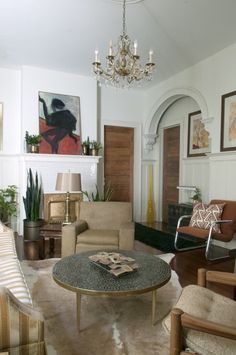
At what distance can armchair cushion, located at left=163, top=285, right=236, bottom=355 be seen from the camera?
127 cm

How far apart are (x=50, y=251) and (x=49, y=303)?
160 cm

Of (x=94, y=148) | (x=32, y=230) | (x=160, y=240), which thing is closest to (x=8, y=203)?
(x=32, y=230)

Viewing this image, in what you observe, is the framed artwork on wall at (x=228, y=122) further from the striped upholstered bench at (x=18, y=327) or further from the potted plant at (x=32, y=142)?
the striped upholstered bench at (x=18, y=327)

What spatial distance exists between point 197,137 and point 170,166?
1.08 meters

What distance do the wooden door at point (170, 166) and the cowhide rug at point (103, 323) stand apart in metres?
3.59

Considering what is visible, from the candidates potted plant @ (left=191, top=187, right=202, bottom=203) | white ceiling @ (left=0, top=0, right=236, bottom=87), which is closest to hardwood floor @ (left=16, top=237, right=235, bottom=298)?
potted plant @ (left=191, top=187, right=202, bottom=203)

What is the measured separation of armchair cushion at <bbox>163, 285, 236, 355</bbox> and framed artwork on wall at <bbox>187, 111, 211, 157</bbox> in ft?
13.0

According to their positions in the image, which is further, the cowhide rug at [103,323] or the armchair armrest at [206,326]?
the cowhide rug at [103,323]

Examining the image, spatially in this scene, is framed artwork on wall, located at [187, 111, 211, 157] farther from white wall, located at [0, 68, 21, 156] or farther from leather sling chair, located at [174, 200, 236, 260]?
white wall, located at [0, 68, 21, 156]

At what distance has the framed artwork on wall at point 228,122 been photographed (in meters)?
4.13

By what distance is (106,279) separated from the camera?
203cm

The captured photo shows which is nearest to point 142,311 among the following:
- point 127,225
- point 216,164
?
point 127,225

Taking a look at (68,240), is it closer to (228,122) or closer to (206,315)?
(206,315)

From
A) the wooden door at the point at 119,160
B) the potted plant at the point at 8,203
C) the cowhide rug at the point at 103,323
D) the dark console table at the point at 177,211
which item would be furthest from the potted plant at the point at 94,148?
the cowhide rug at the point at 103,323
